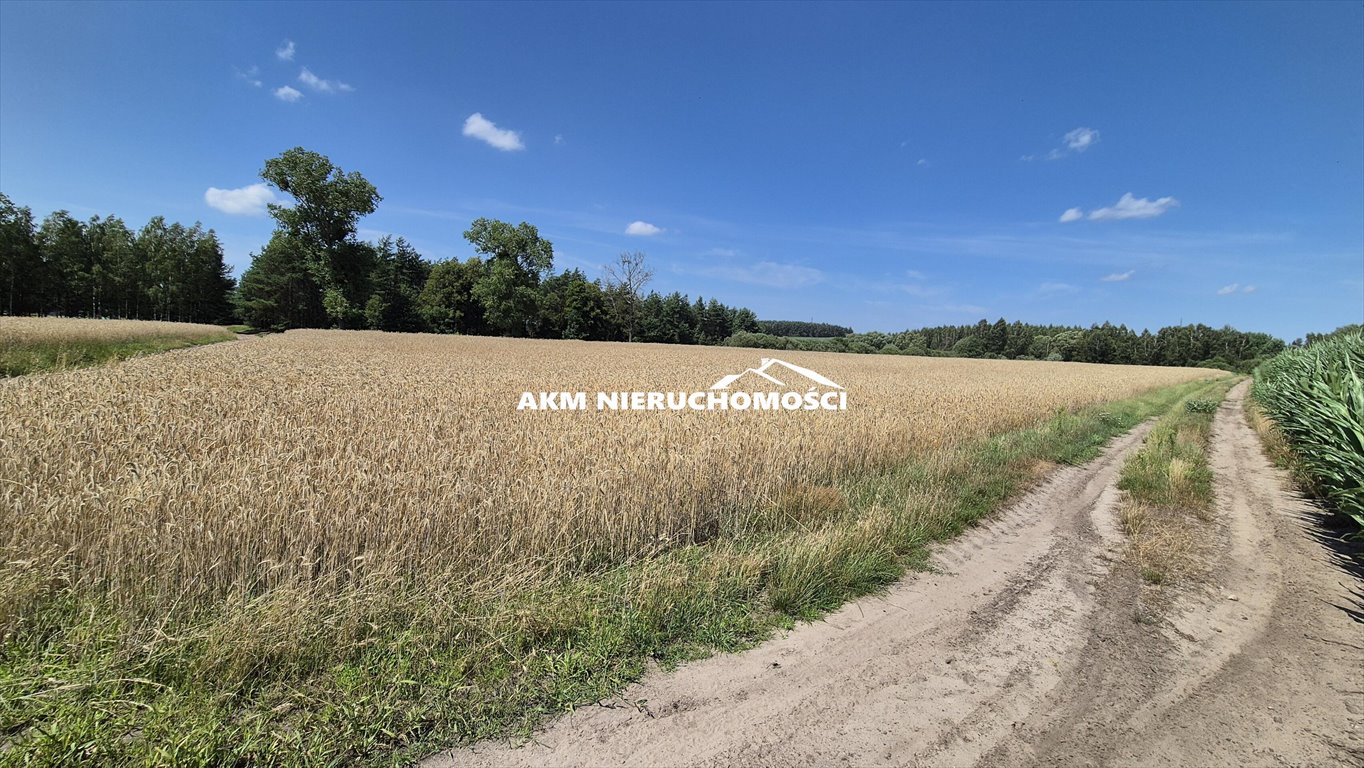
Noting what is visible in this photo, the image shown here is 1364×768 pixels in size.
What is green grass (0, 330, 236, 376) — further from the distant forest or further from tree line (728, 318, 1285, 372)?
tree line (728, 318, 1285, 372)

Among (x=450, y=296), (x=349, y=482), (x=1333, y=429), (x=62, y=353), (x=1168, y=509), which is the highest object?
(x=450, y=296)

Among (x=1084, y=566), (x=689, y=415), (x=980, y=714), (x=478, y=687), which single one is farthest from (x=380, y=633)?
(x=1084, y=566)

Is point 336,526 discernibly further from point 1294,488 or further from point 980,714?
point 1294,488

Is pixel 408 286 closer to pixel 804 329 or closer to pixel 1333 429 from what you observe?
pixel 1333 429

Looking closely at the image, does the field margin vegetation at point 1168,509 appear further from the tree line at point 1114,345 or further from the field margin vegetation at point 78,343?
the tree line at point 1114,345

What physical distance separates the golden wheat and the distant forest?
177 ft

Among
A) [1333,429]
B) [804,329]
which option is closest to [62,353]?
[1333,429]

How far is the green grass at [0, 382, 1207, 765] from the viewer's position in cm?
229

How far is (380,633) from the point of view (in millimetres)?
3105

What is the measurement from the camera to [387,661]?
113 inches

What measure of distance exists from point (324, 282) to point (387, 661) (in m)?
62.4

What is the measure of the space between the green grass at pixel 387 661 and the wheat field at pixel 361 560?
17 millimetres

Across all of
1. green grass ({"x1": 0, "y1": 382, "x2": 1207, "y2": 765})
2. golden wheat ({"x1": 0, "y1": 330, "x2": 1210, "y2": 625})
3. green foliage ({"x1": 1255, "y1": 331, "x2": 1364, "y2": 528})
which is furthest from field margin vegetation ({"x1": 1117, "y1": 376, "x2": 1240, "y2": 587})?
green grass ({"x1": 0, "y1": 382, "x2": 1207, "y2": 765})

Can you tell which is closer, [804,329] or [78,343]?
[78,343]
